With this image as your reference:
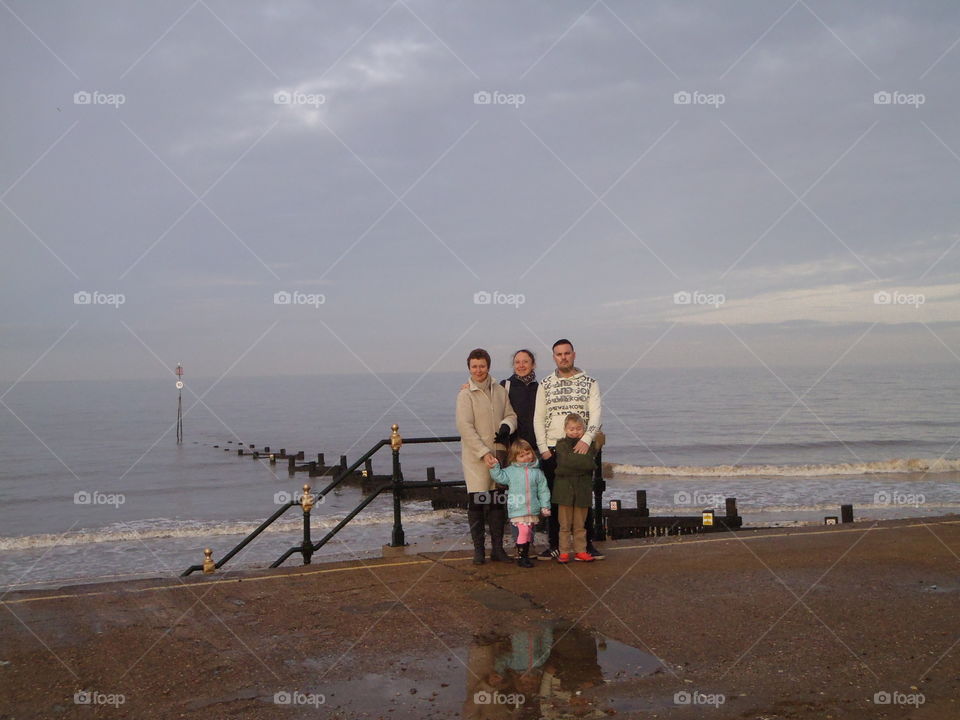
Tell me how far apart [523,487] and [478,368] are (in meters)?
1.12

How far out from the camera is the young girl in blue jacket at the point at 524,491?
682 cm

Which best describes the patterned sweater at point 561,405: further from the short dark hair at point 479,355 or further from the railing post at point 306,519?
the railing post at point 306,519

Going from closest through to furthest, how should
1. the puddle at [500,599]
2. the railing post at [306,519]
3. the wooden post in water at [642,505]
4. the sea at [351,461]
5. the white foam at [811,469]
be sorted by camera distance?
the puddle at [500,599], the railing post at [306,519], the wooden post in water at [642,505], the sea at [351,461], the white foam at [811,469]

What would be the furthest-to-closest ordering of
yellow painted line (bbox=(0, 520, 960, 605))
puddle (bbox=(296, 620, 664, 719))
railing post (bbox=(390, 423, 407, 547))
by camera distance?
railing post (bbox=(390, 423, 407, 547)), yellow painted line (bbox=(0, 520, 960, 605)), puddle (bbox=(296, 620, 664, 719))

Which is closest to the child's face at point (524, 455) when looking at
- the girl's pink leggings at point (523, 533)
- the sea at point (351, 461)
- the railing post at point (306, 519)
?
the girl's pink leggings at point (523, 533)

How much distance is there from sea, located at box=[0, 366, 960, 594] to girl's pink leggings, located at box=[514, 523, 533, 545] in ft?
3.98

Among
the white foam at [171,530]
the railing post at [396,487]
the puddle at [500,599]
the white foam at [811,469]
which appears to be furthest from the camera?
the white foam at [811,469]

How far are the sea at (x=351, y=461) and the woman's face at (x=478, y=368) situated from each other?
1.90 meters

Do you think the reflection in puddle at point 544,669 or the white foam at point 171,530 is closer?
the reflection in puddle at point 544,669

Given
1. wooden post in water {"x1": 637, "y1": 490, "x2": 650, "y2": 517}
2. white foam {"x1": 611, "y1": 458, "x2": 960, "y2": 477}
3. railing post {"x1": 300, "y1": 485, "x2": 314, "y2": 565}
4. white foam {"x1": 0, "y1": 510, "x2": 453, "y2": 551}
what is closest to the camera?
railing post {"x1": 300, "y1": 485, "x2": 314, "y2": 565}

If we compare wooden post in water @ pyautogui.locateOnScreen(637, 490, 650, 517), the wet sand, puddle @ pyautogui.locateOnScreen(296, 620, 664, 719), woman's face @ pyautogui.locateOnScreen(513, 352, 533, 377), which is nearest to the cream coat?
woman's face @ pyautogui.locateOnScreen(513, 352, 533, 377)

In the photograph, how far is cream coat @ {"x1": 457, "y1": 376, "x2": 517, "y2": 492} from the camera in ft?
22.5

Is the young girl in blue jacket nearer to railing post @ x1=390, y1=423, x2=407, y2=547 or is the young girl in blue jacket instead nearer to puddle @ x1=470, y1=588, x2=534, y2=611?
puddle @ x1=470, y1=588, x2=534, y2=611

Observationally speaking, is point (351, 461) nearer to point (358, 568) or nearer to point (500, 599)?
point (358, 568)
